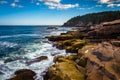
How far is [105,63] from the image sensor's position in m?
12.2

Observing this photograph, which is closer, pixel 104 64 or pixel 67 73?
pixel 104 64

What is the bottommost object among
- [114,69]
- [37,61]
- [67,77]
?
[37,61]

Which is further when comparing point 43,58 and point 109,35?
point 109,35

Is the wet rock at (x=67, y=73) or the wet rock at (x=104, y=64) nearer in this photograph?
the wet rock at (x=104, y=64)

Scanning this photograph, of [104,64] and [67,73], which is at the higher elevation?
[104,64]

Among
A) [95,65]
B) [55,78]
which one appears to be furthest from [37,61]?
[95,65]

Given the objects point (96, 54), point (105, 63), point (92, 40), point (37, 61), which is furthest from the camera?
point (92, 40)

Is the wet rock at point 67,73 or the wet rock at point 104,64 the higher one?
the wet rock at point 104,64

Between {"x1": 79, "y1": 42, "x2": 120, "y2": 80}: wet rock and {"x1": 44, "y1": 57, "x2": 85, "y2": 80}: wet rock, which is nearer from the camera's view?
{"x1": 79, "y1": 42, "x2": 120, "y2": 80}: wet rock

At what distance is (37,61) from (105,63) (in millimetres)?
13485

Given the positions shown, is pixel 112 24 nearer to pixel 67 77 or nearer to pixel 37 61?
pixel 37 61

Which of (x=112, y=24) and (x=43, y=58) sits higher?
(x=112, y=24)

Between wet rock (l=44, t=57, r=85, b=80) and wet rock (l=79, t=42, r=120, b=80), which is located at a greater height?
wet rock (l=79, t=42, r=120, b=80)

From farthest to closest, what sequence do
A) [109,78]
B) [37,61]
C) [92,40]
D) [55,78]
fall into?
[92,40]
[37,61]
[55,78]
[109,78]
